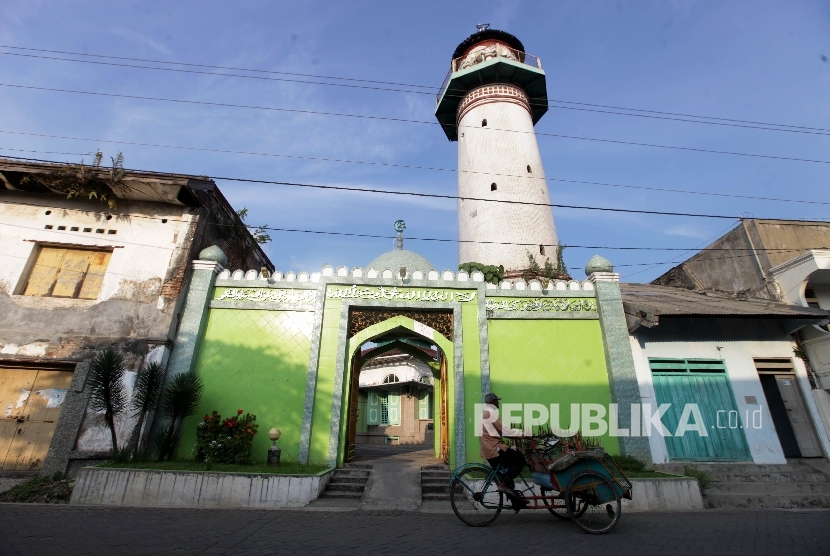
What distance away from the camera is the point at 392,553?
414 centimetres

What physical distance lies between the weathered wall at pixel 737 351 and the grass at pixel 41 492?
11245mm

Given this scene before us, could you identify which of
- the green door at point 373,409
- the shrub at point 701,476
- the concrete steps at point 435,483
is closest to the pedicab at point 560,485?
the concrete steps at point 435,483

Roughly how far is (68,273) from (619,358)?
12.8m

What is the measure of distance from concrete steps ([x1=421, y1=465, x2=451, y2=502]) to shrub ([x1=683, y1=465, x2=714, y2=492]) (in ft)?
15.0

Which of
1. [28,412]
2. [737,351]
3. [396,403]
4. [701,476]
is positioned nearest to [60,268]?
[28,412]

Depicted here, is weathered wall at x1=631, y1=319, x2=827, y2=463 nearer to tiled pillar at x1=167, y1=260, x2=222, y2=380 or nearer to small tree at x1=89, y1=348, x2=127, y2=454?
tiled pillar at x1=167, y1=260, x2=222, y2=380

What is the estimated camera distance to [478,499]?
533 centimetres

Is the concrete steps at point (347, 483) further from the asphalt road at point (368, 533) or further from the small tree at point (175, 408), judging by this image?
the small tree at point (175, 408)

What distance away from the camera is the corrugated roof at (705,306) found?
9336 mm

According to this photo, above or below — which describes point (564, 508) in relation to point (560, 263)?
below

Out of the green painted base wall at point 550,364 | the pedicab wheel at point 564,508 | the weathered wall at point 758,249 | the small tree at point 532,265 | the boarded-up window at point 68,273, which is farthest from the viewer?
the small tree at point 532,265

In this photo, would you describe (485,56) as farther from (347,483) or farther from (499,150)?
(347,483)

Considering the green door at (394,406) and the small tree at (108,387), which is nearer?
the small tree at (108,387)

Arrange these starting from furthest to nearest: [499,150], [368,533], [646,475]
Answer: [499,150] → [646,475] → [368,533]
